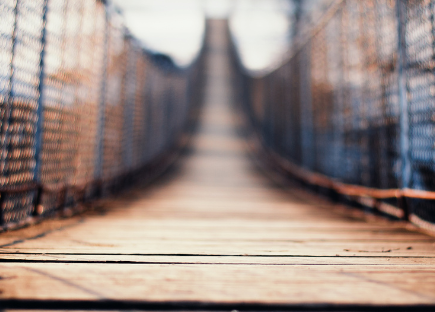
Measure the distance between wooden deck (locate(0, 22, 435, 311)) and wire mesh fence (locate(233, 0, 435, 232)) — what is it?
493mm

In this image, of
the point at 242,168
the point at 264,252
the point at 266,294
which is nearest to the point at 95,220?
the point at 264,252

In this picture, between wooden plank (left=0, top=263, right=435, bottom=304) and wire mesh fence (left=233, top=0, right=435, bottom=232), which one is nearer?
wooden plank (left=0, top=263, right=435, bottom=304)

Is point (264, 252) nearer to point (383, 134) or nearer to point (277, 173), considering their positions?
point (383, 134)

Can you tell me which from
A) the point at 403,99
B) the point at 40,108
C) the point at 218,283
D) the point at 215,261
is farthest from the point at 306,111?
the point at 218,283

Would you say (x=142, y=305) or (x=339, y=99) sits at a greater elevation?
(x=339, y=99)

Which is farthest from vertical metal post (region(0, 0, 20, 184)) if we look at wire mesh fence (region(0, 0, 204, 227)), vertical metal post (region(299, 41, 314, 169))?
vertical metal post (region(299, 41, 314, 169))

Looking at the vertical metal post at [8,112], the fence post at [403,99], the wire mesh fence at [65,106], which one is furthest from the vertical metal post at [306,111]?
the vertical metal post at [8,112]

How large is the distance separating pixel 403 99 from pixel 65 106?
389 centimetres

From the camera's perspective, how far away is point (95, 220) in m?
3.35

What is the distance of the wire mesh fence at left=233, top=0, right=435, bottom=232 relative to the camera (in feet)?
10.3

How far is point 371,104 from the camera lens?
407cm

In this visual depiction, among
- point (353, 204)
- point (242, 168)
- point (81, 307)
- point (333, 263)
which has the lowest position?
point (81, 307)

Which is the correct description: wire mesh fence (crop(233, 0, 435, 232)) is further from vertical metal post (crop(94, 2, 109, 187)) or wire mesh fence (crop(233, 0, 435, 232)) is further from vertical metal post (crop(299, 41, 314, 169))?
vertical metal post (crop(94, 2, 109, 187))

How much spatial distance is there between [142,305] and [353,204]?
4013mm
